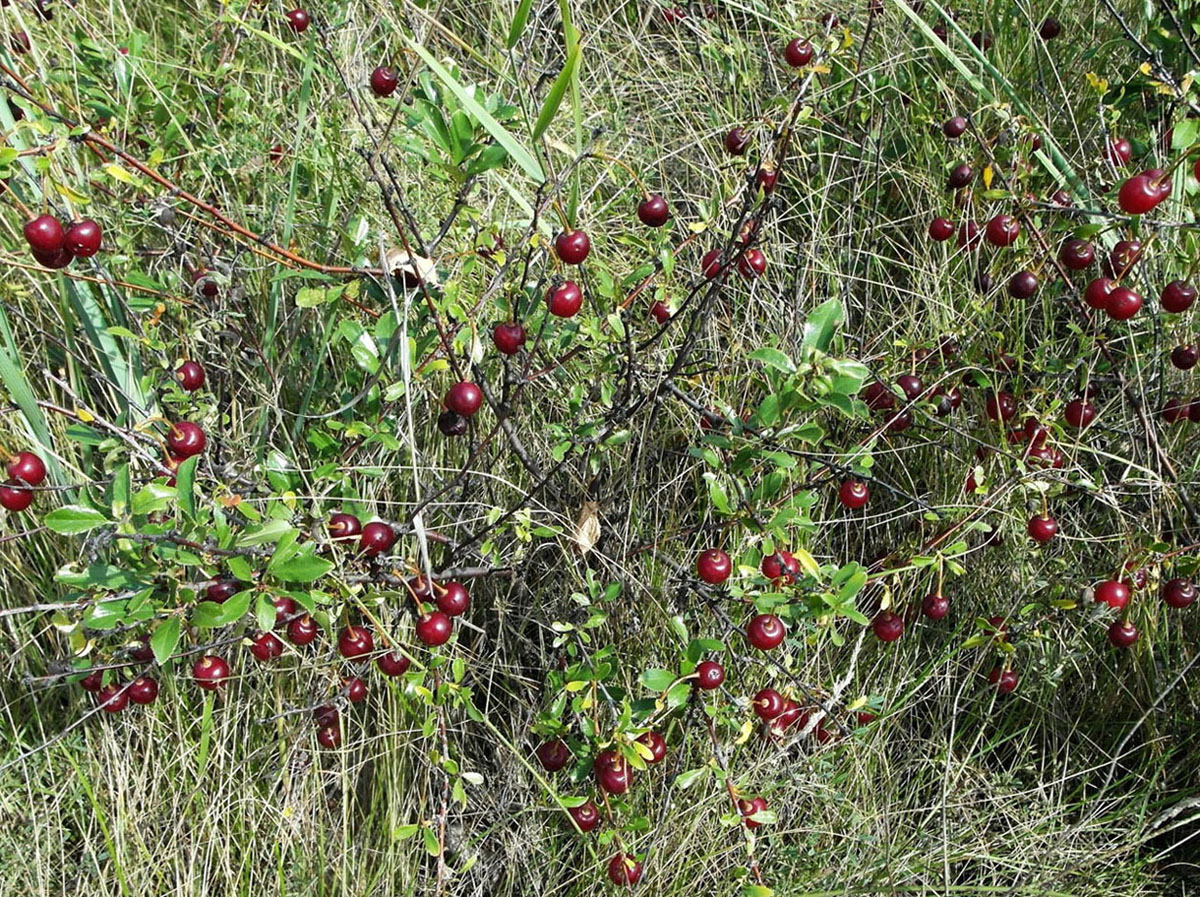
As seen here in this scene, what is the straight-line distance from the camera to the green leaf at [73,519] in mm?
1500

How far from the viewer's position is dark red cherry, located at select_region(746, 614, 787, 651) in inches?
70.3

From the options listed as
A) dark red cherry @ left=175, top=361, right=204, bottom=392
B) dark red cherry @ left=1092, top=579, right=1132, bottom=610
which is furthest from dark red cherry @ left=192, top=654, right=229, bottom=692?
dark red cherry @ left=1092, top=579, right=1132, bottom=610

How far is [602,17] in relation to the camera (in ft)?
10.8

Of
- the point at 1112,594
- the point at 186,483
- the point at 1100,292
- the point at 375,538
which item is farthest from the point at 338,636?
Result: the point at 1100,292

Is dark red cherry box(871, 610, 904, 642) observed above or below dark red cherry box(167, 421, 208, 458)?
below

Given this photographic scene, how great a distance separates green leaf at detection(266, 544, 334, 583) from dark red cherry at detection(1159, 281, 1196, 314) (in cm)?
162

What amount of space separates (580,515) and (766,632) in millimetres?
483

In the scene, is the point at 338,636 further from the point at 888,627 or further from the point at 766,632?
the point at 888,627

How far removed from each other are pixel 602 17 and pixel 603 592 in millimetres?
2084

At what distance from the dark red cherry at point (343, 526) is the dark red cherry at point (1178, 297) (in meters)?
1.58

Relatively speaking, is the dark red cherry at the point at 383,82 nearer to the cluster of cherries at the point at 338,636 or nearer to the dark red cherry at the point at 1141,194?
the cluster of cherries at the point at 338,636

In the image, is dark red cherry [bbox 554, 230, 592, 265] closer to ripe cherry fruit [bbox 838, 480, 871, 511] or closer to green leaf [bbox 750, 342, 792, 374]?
green leaf [bbox 750, 342, 792, 374]

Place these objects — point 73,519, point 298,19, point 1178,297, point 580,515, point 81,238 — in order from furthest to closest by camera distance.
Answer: point 298,19 → point 580,515 → point 1178,297 → point 81,238 → point 73,519

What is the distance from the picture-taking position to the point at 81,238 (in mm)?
1644
